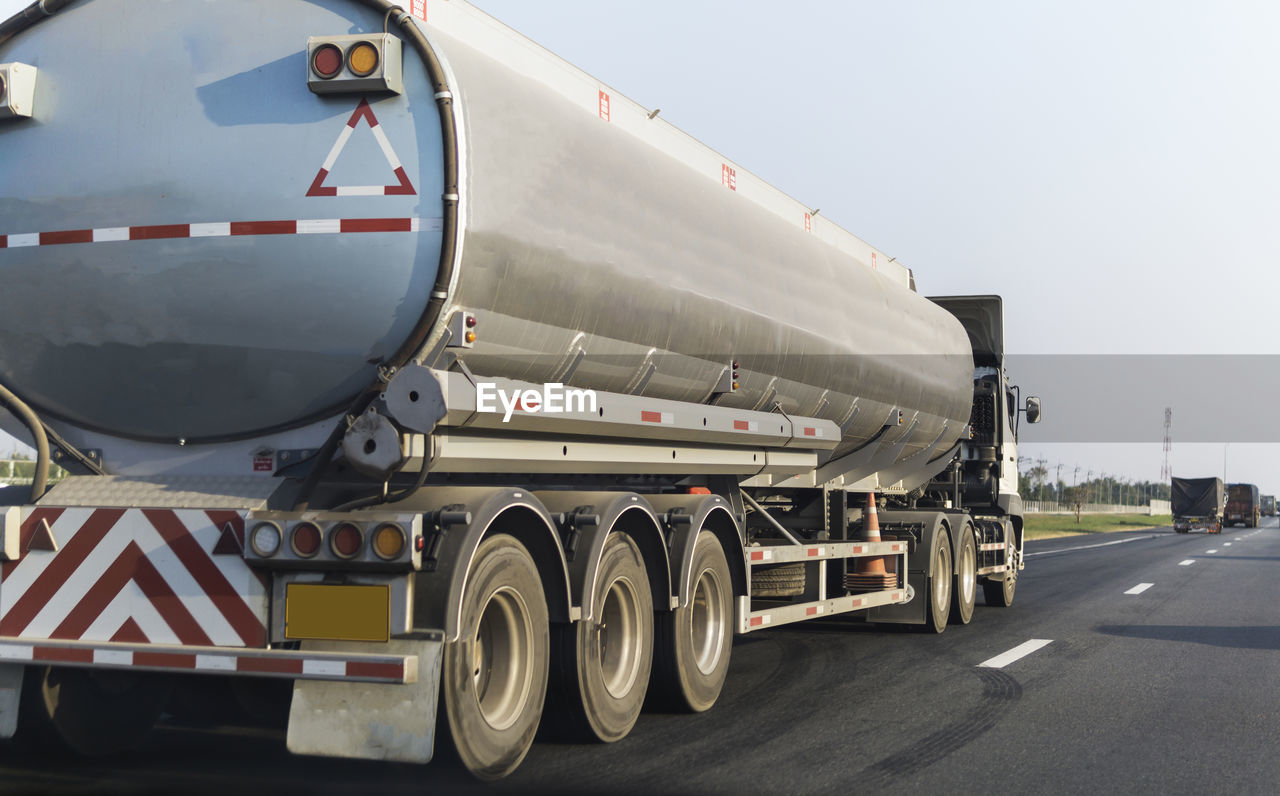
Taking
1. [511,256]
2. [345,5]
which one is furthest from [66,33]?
[511,256]

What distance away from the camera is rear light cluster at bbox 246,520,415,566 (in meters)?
5.13

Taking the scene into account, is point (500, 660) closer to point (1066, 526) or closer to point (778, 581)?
point (778, 581)

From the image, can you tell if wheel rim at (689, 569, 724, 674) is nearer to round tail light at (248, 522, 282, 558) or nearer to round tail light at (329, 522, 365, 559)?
round tail light at (329, 522, 365, 559)

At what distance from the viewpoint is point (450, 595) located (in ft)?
17.1

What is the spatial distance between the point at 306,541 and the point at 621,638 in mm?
2405

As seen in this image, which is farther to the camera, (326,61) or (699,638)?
(699,638)

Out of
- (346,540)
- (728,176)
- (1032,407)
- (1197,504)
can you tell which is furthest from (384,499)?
(1197,504)

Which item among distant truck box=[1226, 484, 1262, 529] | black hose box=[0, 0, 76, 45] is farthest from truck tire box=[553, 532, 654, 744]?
distant truck box=[1226, 484, 1262, 529]

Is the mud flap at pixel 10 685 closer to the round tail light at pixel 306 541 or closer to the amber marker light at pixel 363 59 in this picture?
the round tail light at pixel 306 541

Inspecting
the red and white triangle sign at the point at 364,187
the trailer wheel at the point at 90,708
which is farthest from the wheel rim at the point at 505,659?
the red and white triangle sign at the point at 364,187

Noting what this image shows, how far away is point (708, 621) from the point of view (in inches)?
321

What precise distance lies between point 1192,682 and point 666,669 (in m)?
4.72

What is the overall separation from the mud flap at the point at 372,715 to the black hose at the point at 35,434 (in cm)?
157

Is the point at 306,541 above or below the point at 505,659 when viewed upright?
above
